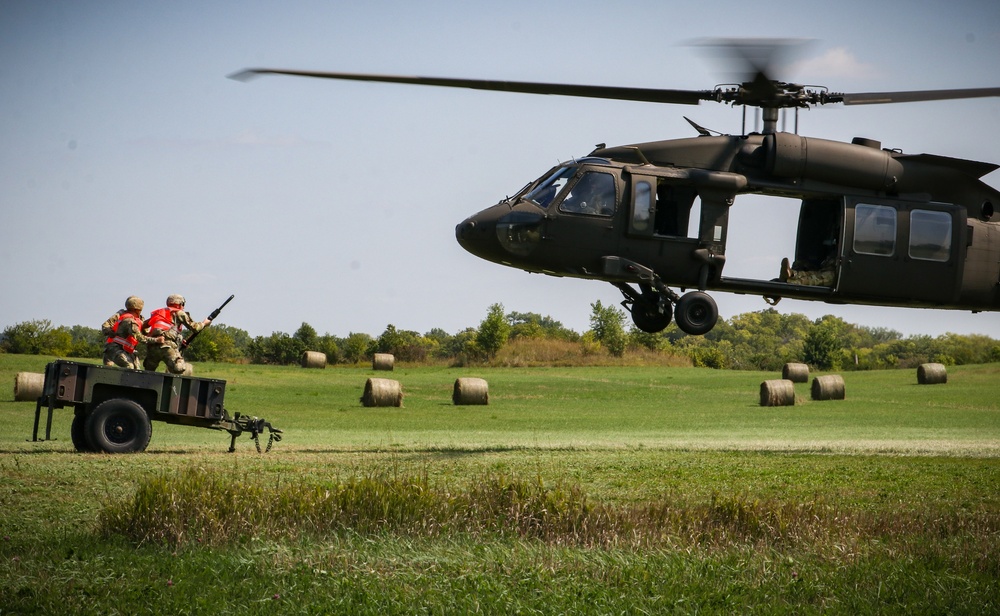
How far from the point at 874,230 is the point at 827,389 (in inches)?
864

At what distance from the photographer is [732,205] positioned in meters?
17.5

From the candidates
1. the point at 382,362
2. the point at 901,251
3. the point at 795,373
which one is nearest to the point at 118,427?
the point at 901,251

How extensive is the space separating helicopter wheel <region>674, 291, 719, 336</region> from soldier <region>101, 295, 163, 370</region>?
8.19 meters

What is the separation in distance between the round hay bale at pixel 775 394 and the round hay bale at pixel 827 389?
272 cm

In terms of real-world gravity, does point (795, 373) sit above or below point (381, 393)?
above

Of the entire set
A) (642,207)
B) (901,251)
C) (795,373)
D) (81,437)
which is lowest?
(81,437)

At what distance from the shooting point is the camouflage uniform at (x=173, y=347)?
1669 centimetres

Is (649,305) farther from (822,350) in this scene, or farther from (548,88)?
(822,350)

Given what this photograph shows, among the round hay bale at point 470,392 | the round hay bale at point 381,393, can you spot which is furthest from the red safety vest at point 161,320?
the round hay bale at point 470,392

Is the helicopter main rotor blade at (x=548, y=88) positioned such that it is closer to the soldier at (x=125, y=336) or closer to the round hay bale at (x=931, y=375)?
the soldier at (x=125, y=336)

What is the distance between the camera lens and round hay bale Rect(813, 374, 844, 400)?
38.5 metres

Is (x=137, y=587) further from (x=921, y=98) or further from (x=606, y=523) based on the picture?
(x=921, y=98)

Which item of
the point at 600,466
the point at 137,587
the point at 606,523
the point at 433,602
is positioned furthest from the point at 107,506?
the point at 600,466

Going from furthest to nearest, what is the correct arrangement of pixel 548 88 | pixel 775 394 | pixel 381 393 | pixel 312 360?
1. pixel 312 360
2. pixel 775 394
3. pixel 381 393
4. pixel 548 88
